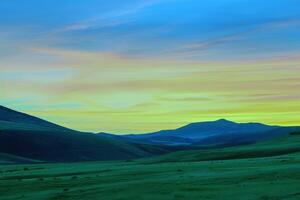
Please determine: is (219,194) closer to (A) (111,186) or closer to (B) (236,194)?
(B) (236,194)

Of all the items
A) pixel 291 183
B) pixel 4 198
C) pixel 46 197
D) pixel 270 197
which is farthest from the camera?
pixel 4 198

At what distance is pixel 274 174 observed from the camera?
40812 millimetres

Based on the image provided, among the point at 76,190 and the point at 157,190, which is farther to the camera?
the point at 76,190

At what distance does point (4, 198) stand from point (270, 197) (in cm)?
1963

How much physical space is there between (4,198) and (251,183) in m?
17.3

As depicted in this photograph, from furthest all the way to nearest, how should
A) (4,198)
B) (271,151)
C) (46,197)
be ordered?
1. (271,151)
2. (4,198)
3. (46,197)

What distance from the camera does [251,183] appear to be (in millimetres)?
37438

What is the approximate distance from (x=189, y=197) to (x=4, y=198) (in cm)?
1465

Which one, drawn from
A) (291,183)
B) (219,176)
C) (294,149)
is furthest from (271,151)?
(291,183)

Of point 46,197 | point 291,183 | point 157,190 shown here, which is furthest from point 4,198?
point 291,183

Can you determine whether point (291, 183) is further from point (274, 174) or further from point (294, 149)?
point (294, 149)

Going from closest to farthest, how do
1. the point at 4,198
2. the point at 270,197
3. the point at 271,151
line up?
the point at 270,197 → the point at 4,198 → the point at 271,151

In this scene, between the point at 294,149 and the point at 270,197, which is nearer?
the point at 270,197

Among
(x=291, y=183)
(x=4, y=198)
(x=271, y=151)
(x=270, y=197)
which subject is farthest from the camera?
(x=271, y=151)
